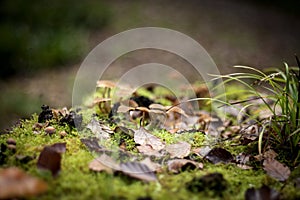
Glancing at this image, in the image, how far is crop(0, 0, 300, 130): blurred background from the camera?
4.40 m

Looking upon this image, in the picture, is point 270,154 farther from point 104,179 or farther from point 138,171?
point 104,179

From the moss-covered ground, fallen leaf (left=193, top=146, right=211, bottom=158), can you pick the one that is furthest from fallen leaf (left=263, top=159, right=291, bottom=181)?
fallen leaf (left=193, top=146, right=211, bottom=158)

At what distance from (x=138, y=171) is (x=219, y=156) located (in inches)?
19.2

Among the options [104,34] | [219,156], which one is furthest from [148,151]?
[104,34]

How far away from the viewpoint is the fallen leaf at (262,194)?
126 centimetres

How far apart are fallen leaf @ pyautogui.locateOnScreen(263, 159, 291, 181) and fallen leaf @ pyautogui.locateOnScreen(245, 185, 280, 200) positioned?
195mm

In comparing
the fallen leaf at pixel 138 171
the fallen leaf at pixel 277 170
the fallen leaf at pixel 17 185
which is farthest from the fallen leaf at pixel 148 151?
the fallen leaf at pixel 17 185

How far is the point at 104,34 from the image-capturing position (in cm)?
592

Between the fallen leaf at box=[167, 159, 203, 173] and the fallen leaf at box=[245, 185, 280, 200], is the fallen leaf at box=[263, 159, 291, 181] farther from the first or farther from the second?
the fallen leaf at box=[167, 159, 203, 173]

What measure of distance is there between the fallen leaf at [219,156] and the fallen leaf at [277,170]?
0.61ft

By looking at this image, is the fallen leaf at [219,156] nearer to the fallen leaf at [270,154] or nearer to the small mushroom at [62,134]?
the fallen leaf at [270,154]

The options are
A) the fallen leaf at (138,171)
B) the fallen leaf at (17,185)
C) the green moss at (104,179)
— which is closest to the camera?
the fallen leaf at (17,185)

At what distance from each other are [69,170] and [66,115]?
1.81ft

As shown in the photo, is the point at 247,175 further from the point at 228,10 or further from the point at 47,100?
the point at 228,10
